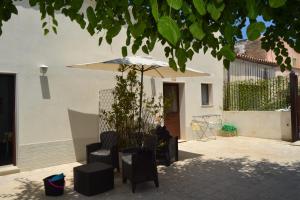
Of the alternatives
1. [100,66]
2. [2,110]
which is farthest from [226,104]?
[2,110]

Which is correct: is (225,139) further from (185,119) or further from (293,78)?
(293,78)

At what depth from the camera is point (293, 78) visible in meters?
12.7

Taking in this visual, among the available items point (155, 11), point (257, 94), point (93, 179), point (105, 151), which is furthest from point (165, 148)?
point (257, 94)

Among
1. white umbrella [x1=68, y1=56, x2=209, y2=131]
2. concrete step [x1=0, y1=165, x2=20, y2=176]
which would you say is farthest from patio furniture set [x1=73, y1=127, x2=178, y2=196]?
concrete step [x1=0, y1=165, x2=20, y2=176]

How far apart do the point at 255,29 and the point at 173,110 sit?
37.7 ft

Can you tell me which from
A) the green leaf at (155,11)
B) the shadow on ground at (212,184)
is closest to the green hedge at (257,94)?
the shadow on ground at (212,184)

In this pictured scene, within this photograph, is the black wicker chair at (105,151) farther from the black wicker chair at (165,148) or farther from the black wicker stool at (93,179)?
the black wicker chair at (165,148)

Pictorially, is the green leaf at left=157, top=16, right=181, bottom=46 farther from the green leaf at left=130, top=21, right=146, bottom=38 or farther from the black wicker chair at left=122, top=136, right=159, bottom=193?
the black wicker chair at left=122, top=136, right=159, bottom=193

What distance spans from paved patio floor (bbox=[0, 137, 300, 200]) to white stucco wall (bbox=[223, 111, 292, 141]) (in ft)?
8.25

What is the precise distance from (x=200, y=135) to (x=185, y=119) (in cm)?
133

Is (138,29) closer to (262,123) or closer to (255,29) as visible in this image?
(255,29)

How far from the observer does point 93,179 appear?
239 inches

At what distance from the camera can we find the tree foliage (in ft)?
5.75

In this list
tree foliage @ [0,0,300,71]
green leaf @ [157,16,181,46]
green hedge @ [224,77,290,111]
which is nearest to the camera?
green leaf @ [157,16,181,46]
